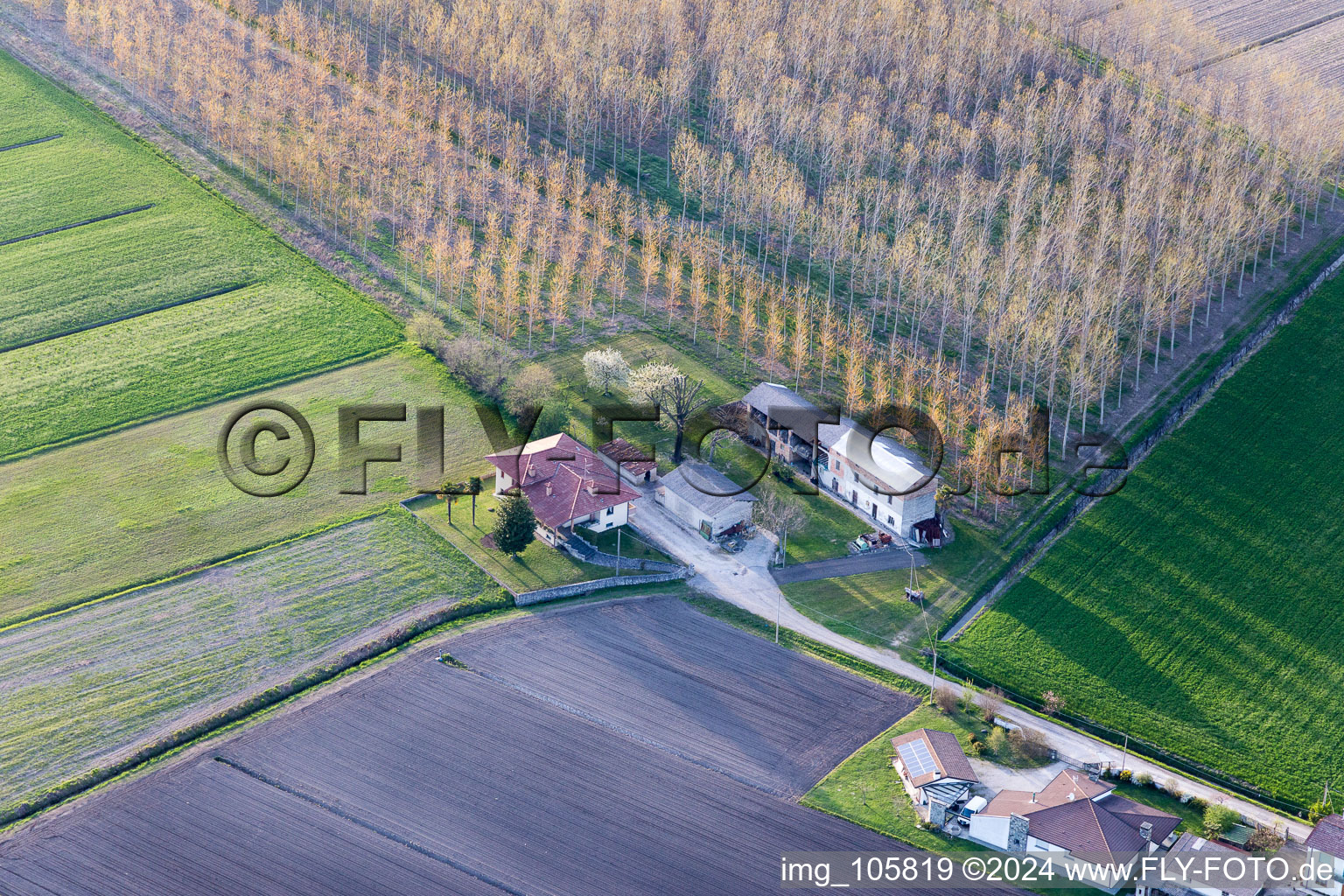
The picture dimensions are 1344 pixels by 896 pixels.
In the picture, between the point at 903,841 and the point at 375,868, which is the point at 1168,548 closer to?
the point at 903,841

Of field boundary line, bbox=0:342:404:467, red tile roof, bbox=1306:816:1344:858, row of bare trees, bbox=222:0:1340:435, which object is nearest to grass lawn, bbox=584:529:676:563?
field boundary line, bbox=0:342:404:467

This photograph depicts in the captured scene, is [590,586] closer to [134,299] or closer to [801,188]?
[134,299]

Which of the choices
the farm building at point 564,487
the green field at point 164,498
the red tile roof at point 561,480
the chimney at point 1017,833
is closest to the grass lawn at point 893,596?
the farm building at point 564,487

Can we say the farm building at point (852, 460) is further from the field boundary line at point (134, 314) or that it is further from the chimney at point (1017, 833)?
the field boundary line at point (134, 314)

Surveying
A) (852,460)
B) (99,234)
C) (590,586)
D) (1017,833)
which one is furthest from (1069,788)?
(99,234)

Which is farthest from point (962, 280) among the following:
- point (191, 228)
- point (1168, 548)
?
point (191, 228)
